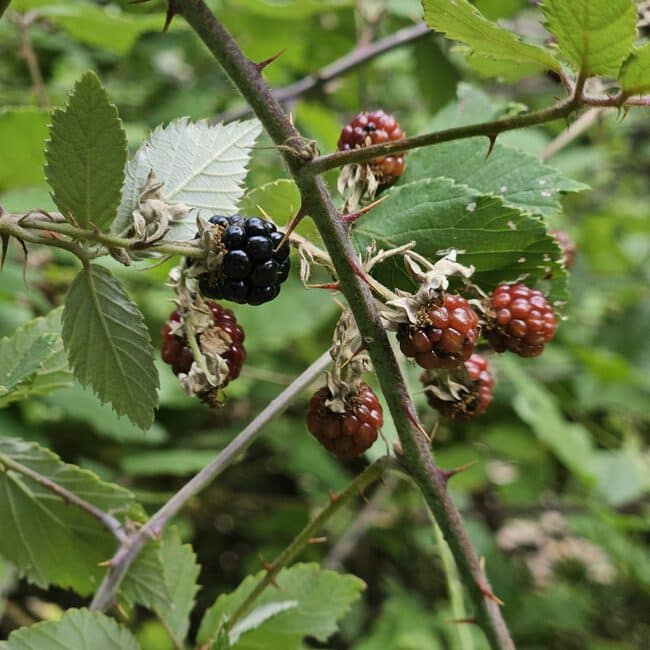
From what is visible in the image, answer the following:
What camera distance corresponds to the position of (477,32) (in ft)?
2.28

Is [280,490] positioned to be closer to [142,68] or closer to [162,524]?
[142,68]

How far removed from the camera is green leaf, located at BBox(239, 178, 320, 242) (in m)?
0.87

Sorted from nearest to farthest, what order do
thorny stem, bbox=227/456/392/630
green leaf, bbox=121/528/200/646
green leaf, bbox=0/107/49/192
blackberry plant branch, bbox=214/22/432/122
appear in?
1. thorny stem, bbox=227/456/392/630
2. green leaf, bbox=121/528/200/646
3. green leaf, bbox=0/107/49/192
4. blackberry plant branch, bbox=214/22/432/122

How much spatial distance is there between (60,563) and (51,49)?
2.00 metres

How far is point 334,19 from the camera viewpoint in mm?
2602

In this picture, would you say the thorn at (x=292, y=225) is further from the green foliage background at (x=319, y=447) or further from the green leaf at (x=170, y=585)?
the green foliage background at (x=319, y=447)

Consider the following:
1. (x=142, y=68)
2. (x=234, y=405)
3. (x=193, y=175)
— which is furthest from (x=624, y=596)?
(x=142, y=68)

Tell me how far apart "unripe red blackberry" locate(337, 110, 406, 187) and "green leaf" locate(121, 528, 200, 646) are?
55cm

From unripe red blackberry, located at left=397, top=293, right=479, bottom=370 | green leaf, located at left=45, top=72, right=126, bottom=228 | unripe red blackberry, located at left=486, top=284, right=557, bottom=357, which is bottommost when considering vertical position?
unripe red blackberry, located at left=486, top=284, right=557, bottom=357

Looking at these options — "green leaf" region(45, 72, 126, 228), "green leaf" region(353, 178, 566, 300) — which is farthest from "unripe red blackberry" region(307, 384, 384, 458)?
"green leaf" region(45, 72, 126, 228)

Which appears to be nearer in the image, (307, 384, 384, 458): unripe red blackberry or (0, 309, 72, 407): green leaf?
(307, 384, 384, 458): unripe red blackberry

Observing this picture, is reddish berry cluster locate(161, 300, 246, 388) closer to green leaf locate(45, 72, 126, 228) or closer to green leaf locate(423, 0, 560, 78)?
green leaf locate(45, 72, 126, 228)

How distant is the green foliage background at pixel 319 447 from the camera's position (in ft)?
6.23

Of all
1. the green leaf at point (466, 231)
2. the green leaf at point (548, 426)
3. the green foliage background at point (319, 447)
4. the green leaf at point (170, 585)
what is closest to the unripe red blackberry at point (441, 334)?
the green leaf at point (466, 231)
